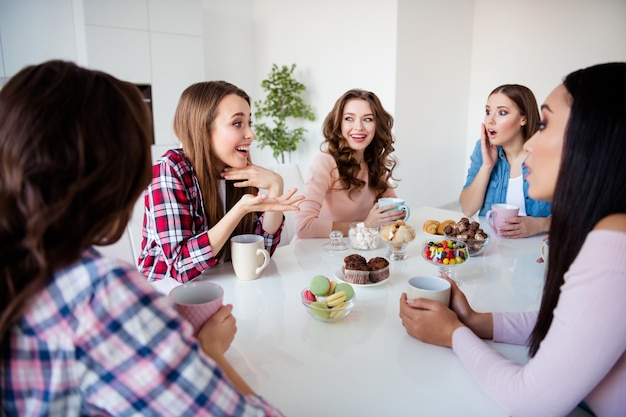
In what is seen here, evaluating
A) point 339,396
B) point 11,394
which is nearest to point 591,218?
point 339,396

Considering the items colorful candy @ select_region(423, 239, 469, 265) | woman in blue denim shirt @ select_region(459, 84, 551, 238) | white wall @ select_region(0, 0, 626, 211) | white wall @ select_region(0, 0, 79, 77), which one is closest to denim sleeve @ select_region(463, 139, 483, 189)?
woman in blue denim shirt @ select_region(459, 84, 551, 238)

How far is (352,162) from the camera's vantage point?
2.30 m

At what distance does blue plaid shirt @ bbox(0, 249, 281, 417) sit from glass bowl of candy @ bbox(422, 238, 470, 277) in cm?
96

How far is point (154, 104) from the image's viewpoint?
424 cm

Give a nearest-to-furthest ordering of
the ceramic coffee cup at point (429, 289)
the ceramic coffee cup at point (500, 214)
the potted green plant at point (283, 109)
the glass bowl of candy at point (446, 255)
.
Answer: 1. the ceramic coffee cup at point (429, 289)
2. the glass bowl of candy at point (446, 255)
3. the ceramic coffee cup at point (500, 214)
4. the potted green plant at point (283, 109)

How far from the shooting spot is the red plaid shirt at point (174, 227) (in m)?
1.31

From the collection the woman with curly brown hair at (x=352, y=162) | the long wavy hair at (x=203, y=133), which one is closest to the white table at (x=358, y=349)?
the long wavy hair at (x=203, y=133)

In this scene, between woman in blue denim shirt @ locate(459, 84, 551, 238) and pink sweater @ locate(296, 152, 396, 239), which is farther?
woman in blue denim shirt @ locate(459, 84, 551, 238)

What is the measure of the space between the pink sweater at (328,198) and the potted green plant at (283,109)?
2635 mm

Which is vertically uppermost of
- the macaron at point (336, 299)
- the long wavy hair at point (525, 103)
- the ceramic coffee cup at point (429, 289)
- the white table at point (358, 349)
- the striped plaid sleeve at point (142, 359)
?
the long wavy hair at point (525, 103)

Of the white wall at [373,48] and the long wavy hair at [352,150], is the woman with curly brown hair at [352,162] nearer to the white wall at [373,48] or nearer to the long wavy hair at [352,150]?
the long wavy hair at [352,150]

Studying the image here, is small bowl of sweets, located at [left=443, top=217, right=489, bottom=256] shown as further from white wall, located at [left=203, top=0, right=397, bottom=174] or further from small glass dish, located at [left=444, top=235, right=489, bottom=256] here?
white wall, located at [left=203, top=0, right=397, bottom=174]

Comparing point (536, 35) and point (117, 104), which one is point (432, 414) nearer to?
point (117, 104)

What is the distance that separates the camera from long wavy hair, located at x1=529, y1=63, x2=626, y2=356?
2.33ft
